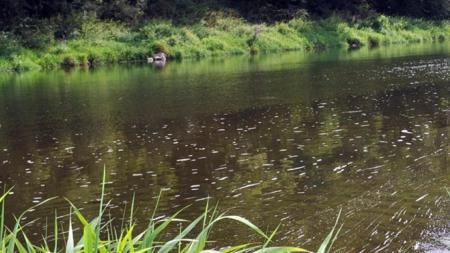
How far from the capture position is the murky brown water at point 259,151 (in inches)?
352

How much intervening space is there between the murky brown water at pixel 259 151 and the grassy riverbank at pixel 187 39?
12.1m

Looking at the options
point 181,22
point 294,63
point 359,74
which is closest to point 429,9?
point 181,22

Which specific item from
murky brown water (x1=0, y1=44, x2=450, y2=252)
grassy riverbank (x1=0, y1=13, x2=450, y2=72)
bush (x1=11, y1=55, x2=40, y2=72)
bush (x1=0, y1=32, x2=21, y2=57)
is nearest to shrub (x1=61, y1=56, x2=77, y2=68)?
grassy riverbank (x1=0, y1=13, x2=450, y2=72)

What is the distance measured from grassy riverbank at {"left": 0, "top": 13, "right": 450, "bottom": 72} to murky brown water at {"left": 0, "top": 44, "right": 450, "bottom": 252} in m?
12.1

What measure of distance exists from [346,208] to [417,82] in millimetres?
16715

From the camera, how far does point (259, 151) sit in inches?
529

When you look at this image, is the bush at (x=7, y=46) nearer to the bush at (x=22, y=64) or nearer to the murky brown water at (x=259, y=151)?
the bush at (x=22, y=64)

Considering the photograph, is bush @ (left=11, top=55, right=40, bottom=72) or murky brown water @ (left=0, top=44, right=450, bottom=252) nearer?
murky brown water @ (left=0, top=44, right=450, bottom=252)

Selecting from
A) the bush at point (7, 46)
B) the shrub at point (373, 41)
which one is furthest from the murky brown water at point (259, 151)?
the shrub at point (373, 41)

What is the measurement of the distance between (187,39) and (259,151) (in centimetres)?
3158

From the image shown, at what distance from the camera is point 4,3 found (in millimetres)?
41969

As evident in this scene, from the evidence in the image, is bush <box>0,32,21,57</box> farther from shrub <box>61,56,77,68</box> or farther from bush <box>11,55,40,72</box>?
shrub <box>61,56,77,68</box>

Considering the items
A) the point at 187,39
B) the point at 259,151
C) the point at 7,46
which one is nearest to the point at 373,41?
the point at 187,39

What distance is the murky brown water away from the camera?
29.3ft
